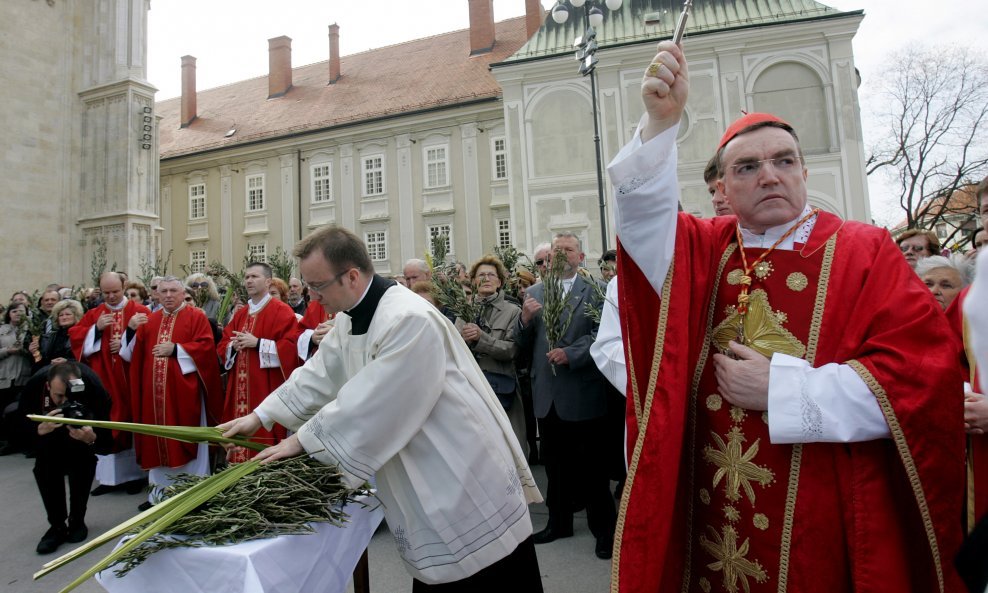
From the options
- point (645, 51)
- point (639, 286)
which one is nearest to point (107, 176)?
point (645, 51)

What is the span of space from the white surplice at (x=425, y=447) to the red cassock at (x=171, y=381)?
14.2 ft

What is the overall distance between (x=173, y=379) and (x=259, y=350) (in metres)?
1.07

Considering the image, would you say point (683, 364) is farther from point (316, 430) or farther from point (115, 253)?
point (115, 253)

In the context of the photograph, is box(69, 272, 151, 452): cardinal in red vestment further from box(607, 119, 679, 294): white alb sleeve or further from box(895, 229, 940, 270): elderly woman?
box(895, 229, 940, 270): elderly woman

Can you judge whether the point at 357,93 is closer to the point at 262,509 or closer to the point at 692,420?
the point at 262,509

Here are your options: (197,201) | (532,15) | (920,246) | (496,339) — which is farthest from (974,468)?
(197,201)

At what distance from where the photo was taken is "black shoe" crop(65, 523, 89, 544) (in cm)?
506

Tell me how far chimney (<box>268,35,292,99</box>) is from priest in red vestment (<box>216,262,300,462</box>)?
31550mm

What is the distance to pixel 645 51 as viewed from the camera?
2075 cm

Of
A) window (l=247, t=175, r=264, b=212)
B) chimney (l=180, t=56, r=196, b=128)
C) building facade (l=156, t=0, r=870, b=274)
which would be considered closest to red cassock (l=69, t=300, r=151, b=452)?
building facade (l=156, t=0, r=870, b=274)

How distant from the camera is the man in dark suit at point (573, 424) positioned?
4.44 meters

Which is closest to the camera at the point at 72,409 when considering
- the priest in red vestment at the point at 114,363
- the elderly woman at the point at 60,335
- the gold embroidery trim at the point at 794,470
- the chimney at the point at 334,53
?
the priest in red vestment at the point at 114,363

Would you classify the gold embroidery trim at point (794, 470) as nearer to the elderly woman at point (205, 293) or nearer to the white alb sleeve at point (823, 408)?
the white alb sleeve at point (823, 408)

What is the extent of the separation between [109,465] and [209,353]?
176 centimetres
